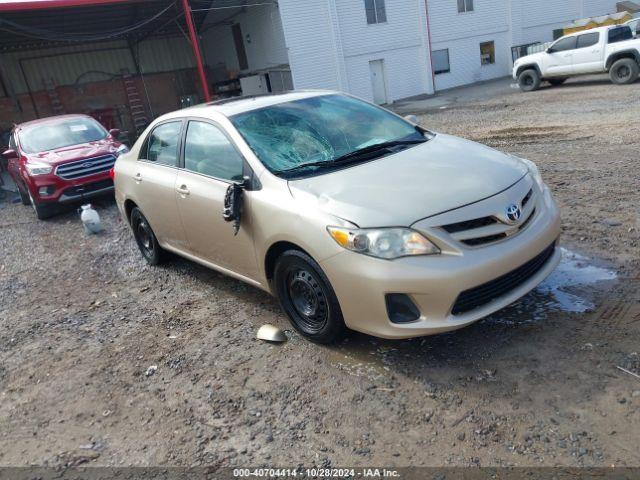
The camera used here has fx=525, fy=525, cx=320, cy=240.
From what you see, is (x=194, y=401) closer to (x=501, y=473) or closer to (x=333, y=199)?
(x=333, y=199)

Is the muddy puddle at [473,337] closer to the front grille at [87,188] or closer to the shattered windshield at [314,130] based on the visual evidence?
the shattered windshield at [314,130]

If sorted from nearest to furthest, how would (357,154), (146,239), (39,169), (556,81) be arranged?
(357,154) → (146,239) → (39,169) → (556,81)

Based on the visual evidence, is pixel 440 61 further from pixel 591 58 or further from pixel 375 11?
pixel 591 58

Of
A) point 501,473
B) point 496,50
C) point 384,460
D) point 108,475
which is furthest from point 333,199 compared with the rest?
point 496,50

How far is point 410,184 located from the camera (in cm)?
338

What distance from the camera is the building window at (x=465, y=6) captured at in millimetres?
26250

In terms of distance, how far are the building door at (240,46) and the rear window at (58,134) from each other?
16.2 metres

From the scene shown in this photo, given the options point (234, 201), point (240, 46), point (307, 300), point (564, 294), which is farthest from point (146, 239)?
point (240, 46)

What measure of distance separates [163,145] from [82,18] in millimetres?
18082

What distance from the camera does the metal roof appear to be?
16547mm

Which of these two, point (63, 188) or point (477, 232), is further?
point (63, 188)

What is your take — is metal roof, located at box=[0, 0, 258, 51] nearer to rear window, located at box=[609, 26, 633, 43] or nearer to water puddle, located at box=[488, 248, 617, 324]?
rear window, located at box=[609, 26, 633, 43]

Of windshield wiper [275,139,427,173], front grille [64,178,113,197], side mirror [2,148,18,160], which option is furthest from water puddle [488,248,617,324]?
side mirror [2,148,18,160]

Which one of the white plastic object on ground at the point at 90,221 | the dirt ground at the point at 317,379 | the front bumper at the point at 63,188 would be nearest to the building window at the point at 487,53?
the front bumper at the point at 63,188
